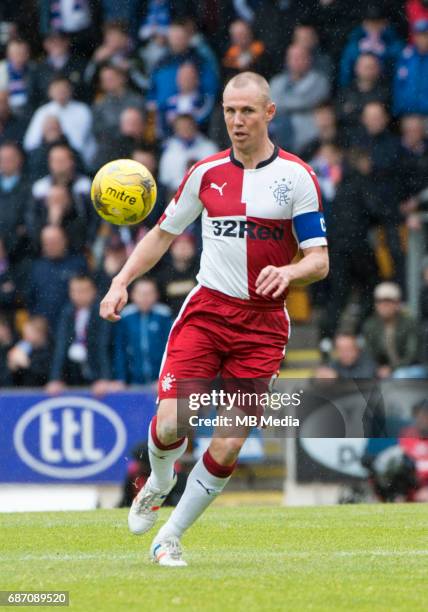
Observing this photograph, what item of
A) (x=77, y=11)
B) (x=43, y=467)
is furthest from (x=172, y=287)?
(x=77, y=11)

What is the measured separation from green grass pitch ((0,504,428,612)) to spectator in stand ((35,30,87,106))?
27.2ft

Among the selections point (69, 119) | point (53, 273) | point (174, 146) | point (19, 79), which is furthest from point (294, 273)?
point (19, 79)

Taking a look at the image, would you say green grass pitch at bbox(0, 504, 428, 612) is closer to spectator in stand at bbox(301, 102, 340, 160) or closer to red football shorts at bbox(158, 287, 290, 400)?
red football shorts at bbox(158, 287, 290, 400)

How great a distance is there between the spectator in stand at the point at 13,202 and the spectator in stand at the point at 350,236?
13.2ft

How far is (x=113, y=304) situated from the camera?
7188mm

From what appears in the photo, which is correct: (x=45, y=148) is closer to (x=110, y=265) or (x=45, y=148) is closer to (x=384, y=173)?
(x=110, y=265)

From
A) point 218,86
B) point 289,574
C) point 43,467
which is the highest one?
point 218,86

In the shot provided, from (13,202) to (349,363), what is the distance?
5380 mm

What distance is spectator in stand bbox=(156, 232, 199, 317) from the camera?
14.8 meters

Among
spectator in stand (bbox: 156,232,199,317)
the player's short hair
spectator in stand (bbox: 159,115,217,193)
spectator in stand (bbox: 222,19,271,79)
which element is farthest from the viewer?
spectator in stand (bbox: 222,19,271,79)

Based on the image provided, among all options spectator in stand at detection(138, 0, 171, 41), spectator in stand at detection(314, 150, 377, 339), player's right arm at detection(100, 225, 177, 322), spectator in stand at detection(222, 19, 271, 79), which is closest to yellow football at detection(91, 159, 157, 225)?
player's right arm at detection(100, 225, 177, 322)

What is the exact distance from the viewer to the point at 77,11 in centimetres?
1869

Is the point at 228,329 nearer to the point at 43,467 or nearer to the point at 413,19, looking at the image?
the point at 43,467

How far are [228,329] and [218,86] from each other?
9708 mm
